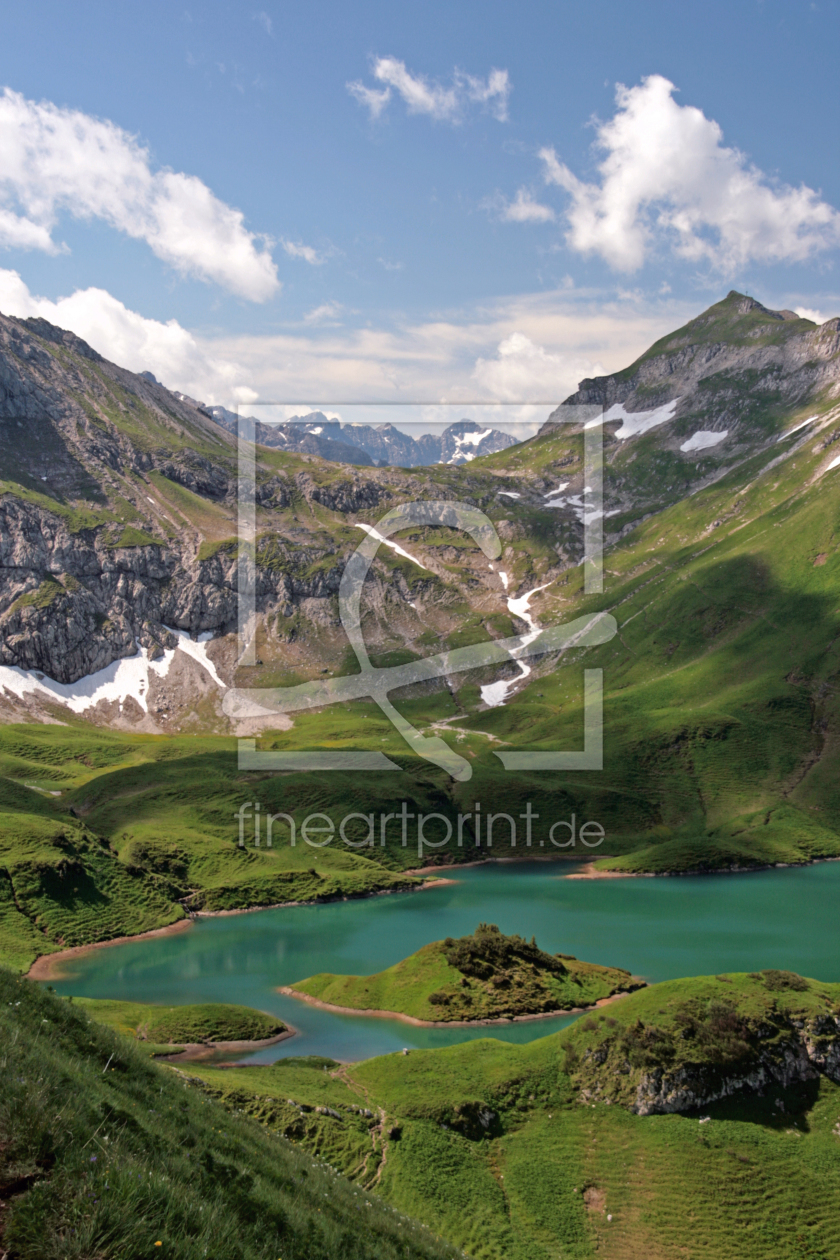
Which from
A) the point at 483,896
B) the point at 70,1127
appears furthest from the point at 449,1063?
the point at 483,896

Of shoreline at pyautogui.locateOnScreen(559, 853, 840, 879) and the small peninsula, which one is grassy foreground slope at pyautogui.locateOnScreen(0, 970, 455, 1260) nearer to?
the small peninsula

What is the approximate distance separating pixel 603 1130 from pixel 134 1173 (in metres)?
41.2

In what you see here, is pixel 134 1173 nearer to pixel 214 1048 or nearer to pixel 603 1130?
pixel 603 1130

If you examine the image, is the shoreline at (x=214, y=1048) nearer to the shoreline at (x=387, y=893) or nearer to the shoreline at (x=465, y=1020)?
the shoreline at (x=465, y=1020)

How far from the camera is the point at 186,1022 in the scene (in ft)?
210

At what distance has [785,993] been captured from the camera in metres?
52.6

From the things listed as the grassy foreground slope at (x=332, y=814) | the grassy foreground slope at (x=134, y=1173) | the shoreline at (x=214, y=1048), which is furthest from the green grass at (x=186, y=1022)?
the grassy foreground slope at (x=134, y=1173)

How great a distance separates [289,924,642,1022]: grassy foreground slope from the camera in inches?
2781

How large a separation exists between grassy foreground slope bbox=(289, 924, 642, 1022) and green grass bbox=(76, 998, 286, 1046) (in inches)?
407

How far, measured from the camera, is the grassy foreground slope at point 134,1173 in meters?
9.86

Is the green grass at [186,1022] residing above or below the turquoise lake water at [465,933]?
above

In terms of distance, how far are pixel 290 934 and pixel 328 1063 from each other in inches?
1928

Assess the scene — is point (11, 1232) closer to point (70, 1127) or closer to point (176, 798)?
point (70, 1127)

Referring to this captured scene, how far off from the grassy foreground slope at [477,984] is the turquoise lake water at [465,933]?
2373 millimetres
